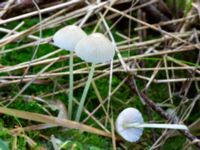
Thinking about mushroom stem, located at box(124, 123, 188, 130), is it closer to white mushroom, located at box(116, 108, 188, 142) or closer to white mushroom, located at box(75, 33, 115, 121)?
white mushroom, located at box(116, 108, 188, 142)

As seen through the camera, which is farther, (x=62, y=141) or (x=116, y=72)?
(x=116, y=72)


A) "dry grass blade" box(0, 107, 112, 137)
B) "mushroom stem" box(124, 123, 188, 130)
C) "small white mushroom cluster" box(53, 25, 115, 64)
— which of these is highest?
"small white mushroom cluster" box(53, 25, 115, 64)

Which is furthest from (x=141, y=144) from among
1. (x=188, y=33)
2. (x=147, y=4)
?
(x=147, y=4)

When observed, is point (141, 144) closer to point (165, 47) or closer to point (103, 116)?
point (103, 116)

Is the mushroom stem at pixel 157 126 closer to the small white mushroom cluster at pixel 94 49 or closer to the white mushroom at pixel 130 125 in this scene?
the white mushroom at pixel 130 125

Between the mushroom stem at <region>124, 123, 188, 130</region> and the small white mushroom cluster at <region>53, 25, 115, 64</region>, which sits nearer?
the small white mushroom cluster at <region>53, 25, 115, 64</region>

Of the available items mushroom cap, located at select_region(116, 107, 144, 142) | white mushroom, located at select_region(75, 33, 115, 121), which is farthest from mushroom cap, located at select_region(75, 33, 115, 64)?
mushroom cap, located at select_region(116, 107, 144, 142)
